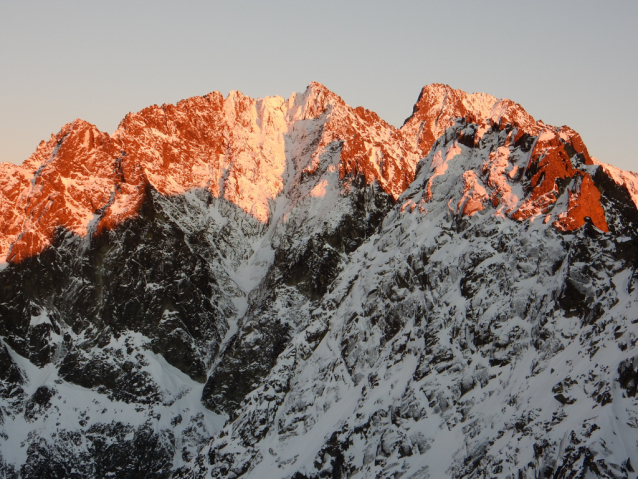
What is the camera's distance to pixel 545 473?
113625 mm

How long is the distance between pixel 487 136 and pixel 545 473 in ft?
261

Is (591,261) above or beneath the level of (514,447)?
above

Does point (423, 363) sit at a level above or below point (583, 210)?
below

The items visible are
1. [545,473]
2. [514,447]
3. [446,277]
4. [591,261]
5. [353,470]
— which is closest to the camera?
[545,473]

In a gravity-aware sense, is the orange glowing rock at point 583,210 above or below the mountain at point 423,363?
above

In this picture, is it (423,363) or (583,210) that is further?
(423,363)

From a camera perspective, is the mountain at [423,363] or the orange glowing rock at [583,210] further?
the orange glowing rock at [583,210]

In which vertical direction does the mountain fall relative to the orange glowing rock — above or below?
below

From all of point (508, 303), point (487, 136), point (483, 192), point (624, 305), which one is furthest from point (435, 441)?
point (487, 136)

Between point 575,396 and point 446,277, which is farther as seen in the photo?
point 446,277

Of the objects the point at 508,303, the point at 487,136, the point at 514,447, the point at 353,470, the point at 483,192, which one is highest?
the point at 487,136

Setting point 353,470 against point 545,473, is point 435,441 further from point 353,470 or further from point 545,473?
point 545,473

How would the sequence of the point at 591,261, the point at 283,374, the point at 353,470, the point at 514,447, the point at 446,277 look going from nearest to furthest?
1. the point at 514,447
2. the point at 591,261
3. the point at 353,470
4. the point at 446,277
5. the point at 283,374

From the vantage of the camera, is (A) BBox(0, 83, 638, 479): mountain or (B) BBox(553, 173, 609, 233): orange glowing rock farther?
(B) BBox(553, 173, 609, 233): orange glowing rock
